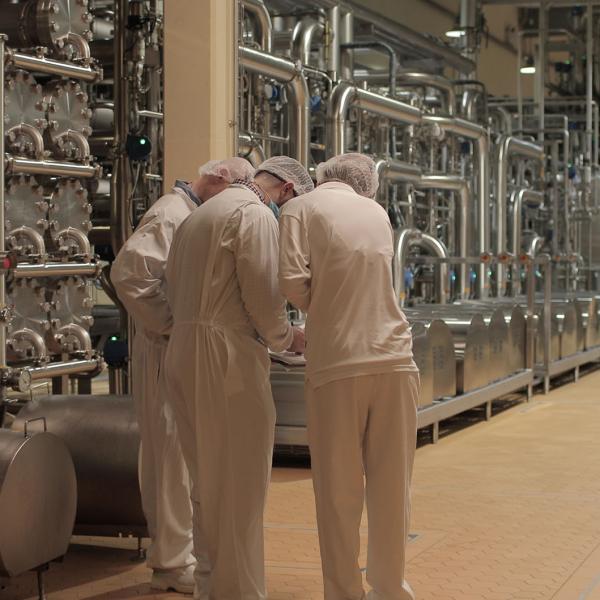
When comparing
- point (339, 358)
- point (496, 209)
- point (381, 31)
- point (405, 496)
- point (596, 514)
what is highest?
point (381, 31)

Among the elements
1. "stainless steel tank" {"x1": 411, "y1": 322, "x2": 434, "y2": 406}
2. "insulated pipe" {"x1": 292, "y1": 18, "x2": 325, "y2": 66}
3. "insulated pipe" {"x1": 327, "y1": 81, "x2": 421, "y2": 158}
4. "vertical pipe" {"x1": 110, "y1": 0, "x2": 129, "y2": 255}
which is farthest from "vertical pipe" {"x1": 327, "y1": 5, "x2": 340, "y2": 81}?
"vertical pipe" {"x1": 110, "y1": 0, "x2": 129, "y2": 255}

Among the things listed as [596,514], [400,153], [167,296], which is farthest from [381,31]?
[167,296]

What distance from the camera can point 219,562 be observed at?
13.3 feet

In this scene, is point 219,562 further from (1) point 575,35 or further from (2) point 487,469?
(1) point 575,35

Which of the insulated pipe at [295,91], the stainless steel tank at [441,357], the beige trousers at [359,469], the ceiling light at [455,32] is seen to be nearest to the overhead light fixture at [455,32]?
the ceiling light at [455,32]

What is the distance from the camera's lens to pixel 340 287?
396cm

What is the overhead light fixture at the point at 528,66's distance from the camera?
18125 mm

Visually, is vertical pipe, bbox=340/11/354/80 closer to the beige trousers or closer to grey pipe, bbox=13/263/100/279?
grey pipe, bbox=13/263/100/279

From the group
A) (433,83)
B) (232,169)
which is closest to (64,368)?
(232,169)

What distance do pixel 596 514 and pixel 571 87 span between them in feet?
47.3

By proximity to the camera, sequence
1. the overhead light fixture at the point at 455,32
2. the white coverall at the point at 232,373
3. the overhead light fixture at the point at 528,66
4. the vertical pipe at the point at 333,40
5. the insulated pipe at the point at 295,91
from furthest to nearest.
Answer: the overhead light fixture at the point at 528,66 < the overhead light fixture at the point at 455,32 < the vertical pipe at the point at 333,40 < the insulated pipe at the point at 295,91 < the white coverall at the point at 232,373

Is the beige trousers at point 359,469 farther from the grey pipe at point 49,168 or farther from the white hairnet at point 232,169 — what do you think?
the grey pipe at point 49,168

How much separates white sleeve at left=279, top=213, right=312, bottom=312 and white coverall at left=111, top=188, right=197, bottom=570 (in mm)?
654

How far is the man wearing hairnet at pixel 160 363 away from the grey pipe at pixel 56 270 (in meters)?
1.27
